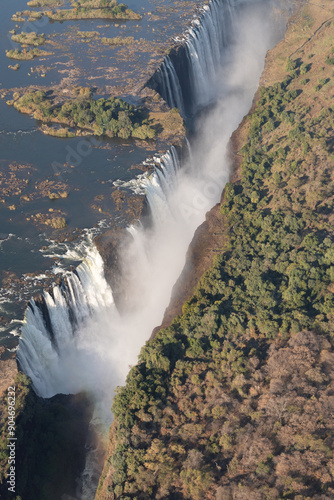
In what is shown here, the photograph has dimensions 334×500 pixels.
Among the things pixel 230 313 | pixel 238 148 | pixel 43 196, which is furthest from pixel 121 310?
pixel 238 148

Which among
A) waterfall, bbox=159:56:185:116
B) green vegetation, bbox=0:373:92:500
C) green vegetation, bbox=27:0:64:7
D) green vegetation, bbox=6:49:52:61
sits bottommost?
green vegetation, bbox=0:373:92:500

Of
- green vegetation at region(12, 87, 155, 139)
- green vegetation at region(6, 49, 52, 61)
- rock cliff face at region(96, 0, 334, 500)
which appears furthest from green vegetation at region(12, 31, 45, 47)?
rock cliff face at region(96, 0, 334, 500)

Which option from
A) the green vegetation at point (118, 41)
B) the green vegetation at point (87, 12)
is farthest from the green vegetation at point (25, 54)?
the green vegetation at point (87, 12)

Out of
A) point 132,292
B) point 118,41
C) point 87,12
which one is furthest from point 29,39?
point 132,292

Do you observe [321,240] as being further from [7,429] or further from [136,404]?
[7,429]

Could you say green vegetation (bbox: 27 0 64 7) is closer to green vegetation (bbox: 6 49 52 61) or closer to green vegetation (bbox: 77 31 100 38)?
green vegetation (bbox: 77 31 100 38)

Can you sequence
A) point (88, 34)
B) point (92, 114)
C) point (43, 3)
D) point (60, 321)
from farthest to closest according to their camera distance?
point (43, 3) → point (88, 34) → point (92, 114) → point (60, 321)

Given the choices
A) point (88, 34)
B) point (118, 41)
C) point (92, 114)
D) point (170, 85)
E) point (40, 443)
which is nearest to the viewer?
point (40, 443)

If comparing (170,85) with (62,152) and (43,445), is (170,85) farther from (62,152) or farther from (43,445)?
(43,445)
